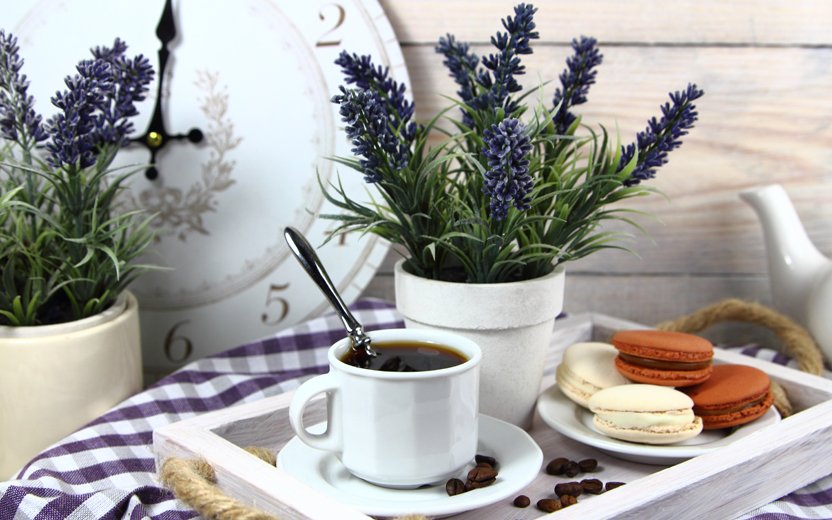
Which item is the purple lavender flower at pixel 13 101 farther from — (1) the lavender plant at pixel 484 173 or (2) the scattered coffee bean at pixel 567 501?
(2) the scattered coffee bean at pixel 567 501

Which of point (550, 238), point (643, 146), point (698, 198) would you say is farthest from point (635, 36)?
point (550, 238)

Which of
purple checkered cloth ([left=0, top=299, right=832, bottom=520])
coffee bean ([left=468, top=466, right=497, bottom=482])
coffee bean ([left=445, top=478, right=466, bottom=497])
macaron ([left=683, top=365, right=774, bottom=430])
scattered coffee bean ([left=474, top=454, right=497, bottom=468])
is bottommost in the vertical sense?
purple checkered cloth ([left=0, top=299, right=832, bottom=520])

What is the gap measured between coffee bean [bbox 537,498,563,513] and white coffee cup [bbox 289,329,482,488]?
72 mm

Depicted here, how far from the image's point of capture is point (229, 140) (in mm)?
1173

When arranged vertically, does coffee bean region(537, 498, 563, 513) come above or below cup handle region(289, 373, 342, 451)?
below

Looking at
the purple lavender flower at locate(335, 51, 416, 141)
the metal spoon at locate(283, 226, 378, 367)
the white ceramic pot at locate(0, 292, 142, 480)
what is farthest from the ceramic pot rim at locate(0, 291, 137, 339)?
the purple lavender flower at locate(335, 51, 416, 141)

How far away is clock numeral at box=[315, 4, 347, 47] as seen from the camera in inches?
45.2

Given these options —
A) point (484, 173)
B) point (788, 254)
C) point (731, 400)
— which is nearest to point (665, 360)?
point (731, 400)

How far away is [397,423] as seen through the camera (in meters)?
0.69

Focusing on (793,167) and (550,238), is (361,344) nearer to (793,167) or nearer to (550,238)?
(550,238)

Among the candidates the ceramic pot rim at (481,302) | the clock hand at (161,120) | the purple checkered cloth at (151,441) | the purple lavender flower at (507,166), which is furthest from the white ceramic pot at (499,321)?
the clock hand at (161,120)

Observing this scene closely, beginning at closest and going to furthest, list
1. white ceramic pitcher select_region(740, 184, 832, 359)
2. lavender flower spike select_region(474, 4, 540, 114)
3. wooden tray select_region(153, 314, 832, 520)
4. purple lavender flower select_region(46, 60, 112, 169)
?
wooden tray select_region(153, 314, 832, 520) < lavender flower spike select_region(474, 4, 540, 114) < purple lavender flower select_region(46, 60, 112, 169) < white ceramic pitcher select_region(740, 184, 832, 359)

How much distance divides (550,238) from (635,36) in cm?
48

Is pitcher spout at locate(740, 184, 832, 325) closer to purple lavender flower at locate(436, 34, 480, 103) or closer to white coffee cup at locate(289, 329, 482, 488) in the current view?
purple lavender flower at locate(436, 34, 480, 103)
